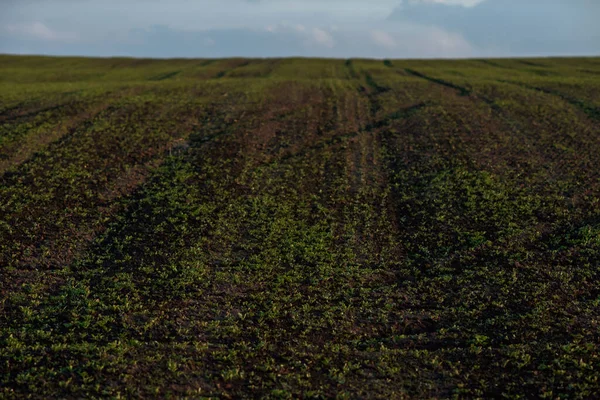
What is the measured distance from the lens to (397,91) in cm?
5597

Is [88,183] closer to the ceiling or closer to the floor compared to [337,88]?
closer to the floor

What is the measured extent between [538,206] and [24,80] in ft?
228

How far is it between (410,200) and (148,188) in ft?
50.0

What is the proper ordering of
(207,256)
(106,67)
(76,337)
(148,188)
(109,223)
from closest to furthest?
(76,337) → (207,256) → (109,223) → (148,188) → (106,67)

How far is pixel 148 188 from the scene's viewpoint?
92.0 feet

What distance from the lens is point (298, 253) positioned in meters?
21.0

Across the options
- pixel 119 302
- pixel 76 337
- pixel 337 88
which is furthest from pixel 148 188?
pixel 337 88

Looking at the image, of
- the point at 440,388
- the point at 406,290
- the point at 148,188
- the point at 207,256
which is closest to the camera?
the point at 440,388

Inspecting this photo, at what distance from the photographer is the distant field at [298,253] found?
13836 mm

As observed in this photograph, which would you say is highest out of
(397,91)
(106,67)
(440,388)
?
(106,67)

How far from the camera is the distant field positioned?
45.4 feet

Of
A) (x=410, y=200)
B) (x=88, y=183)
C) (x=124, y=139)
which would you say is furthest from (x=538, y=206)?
(x=124, y=139)

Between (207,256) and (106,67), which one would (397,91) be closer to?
(207,256)

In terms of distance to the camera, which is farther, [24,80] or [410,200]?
[24,80]
